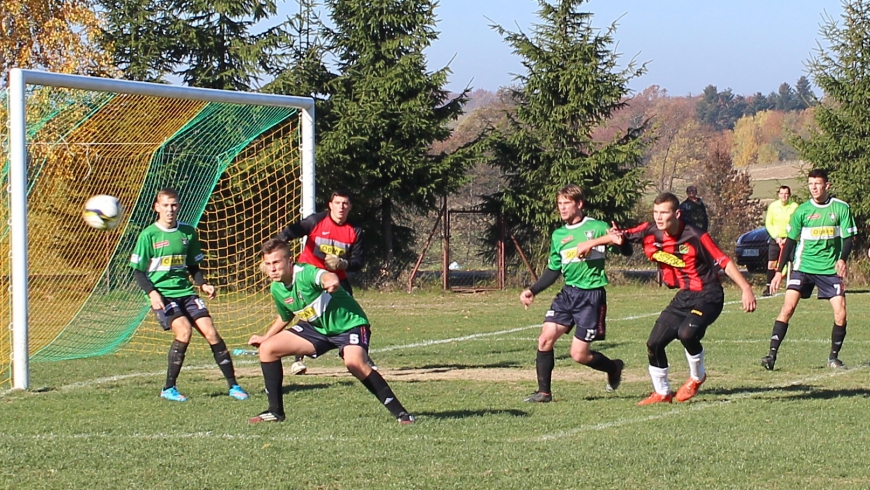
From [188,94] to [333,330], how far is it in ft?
13.7

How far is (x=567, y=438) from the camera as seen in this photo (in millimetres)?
7082

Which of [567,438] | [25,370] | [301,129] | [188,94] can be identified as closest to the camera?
[567,438]

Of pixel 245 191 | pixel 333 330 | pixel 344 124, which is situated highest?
pixel 344 124

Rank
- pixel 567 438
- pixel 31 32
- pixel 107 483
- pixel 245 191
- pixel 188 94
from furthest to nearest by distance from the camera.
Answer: pixel 31 32, pixel 245 191, pixel 188 94, pixel 567 438, pixel 107 483

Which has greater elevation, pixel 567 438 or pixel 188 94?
pixel 188 94

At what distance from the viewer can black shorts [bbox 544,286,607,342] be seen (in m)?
8.63

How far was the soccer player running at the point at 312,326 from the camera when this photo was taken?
728 centimetres

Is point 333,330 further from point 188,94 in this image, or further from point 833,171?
point 833,171

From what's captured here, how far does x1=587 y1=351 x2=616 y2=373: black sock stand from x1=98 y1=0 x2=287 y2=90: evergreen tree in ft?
54.6

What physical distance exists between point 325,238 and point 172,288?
1.43 m

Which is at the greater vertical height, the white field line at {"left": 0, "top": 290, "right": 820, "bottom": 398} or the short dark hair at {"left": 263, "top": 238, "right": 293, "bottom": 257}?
the short dark hair at {"left": 263, "top": 238, "right": 293, "bottom": 257}

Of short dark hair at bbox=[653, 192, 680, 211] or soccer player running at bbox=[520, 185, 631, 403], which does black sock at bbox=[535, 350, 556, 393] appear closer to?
soccer player running at bbox=[520, 185, 631, 403]

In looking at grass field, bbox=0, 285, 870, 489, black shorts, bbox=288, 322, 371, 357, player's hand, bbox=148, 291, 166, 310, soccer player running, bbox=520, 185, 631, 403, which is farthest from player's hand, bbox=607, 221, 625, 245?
player's hand, bbox=148, 291, 166, 310

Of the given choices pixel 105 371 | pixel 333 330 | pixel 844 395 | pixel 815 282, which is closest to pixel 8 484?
pixel 333 330
